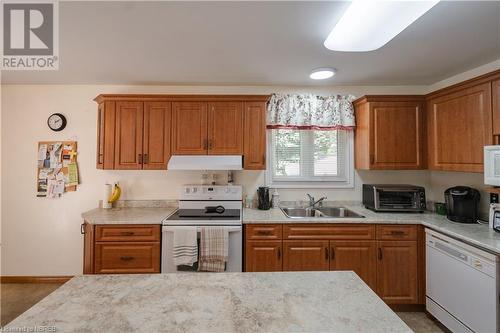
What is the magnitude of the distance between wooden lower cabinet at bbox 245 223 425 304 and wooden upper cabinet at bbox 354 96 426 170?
736 millimetres

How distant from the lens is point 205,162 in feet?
8.61

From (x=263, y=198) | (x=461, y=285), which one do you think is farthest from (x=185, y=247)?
(x=461, y=285)

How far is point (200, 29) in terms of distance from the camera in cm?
177

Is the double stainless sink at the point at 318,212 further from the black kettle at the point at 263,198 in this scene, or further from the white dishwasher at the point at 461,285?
the white dishwasher at the point at 461,285

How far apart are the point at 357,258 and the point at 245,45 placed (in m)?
2.25

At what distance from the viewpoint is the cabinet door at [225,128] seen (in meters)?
2.76

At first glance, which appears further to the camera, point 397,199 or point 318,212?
point 318,212

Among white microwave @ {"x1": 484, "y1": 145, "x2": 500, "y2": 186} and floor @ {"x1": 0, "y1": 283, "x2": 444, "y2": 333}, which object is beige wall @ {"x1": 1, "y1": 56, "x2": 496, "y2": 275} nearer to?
floor @ {"x1": 0, "y1": 283, "x2": 444, "y2": 333}

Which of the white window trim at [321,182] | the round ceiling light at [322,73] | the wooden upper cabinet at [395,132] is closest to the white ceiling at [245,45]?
the round ceiling light at [322,73]

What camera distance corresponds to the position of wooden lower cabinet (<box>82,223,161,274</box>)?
2.34 m

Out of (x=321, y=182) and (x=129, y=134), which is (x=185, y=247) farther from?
(x=321, y=182)

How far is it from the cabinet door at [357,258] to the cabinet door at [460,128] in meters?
1.11

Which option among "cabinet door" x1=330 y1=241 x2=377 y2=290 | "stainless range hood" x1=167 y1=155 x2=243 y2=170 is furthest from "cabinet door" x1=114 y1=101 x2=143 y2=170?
"cabinet door" x1=330 y1=241 x2=377 y2=290

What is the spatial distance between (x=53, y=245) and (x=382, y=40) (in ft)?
13.0
